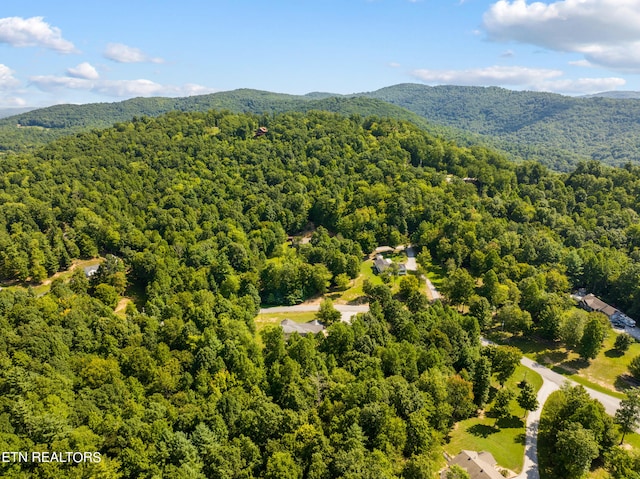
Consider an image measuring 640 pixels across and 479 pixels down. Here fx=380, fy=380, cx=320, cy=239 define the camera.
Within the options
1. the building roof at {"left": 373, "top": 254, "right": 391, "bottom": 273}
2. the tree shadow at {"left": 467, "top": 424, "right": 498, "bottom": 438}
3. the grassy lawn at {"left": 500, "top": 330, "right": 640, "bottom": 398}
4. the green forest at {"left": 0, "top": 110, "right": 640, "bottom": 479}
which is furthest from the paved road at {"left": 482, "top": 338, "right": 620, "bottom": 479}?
the building roof at {"left": 373, "top": 254, "right": 391, "bottom": 273}

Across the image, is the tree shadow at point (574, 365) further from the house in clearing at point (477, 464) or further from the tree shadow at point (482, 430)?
the house in clearing at point (477, 464)

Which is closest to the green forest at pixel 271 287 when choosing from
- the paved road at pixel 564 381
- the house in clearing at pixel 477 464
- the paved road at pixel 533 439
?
the house in clearing at pixel 477 464

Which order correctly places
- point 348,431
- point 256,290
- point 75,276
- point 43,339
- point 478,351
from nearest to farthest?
point 348,431
point 43,339
point 478,351
point 75,276
point 256,290

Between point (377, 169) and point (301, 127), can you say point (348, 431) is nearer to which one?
point (377, 169)

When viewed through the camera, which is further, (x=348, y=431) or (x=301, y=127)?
(x=301, y=127)

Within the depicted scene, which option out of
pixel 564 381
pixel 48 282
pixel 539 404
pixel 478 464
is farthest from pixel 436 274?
pixel 48 282

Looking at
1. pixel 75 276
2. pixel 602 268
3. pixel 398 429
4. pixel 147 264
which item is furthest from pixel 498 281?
pixel 75 276

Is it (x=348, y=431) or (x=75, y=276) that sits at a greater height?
(x=75, y=276)
